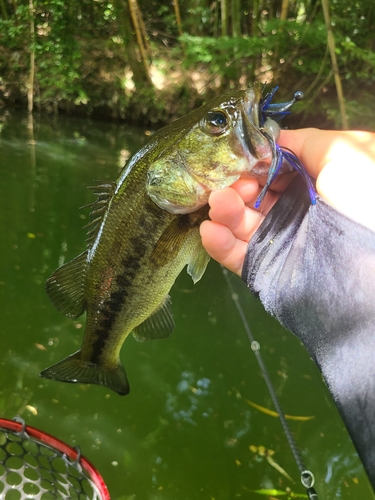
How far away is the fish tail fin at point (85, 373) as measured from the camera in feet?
4.87

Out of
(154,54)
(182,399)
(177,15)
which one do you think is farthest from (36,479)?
(177,15)

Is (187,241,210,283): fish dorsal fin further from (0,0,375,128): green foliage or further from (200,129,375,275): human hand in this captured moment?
(0,0,375,128): green foliage

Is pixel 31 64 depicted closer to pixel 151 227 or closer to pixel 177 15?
pixel 177 15

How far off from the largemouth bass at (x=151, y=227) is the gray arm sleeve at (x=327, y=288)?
0.21 m

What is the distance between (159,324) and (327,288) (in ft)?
2.46

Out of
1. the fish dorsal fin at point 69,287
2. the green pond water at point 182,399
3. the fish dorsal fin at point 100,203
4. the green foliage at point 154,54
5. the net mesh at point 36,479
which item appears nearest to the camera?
the fish dorsal fin at point 100,203

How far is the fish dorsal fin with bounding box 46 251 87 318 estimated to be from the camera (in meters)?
1.41

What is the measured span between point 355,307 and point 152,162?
0.75m

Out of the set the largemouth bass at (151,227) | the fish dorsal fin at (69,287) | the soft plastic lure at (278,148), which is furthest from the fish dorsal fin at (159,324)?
the soft plastic lure at (278,148)

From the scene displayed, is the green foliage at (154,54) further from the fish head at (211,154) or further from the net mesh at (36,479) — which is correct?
the net mesh at (36,479)

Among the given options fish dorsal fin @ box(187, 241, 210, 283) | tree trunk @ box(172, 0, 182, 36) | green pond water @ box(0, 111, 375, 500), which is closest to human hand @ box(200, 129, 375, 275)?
fish dorsal fin @ box(187, 241, 210, 283)

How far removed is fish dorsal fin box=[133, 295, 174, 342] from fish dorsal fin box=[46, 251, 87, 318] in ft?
0.93

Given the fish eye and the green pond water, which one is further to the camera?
the green pond water

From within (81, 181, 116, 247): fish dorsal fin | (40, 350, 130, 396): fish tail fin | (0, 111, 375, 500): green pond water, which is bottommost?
(0, 111, 375, 500): green pond water
